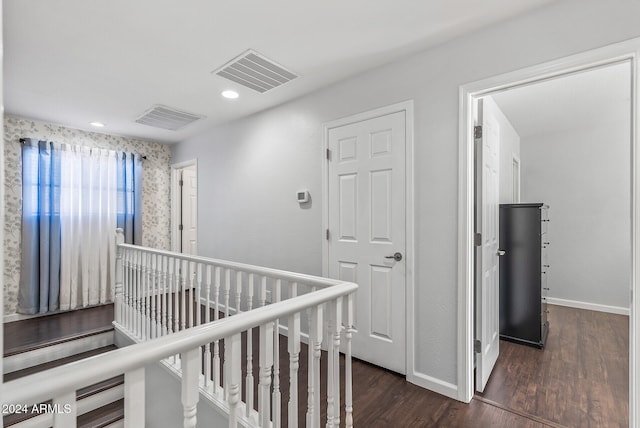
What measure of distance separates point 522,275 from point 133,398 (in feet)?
10.8

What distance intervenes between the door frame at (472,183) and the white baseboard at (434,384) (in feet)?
0.15

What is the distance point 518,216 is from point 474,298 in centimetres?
134

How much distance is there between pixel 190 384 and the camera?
0.87 metres

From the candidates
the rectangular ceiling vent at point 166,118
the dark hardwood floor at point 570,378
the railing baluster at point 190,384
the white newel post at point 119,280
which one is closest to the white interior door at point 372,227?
the dark hardwood floor at point 570,378

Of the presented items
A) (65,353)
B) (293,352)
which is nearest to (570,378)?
(293,352)

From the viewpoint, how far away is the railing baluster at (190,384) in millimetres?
862

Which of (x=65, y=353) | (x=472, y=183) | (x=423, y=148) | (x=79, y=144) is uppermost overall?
(x=79, y=144)

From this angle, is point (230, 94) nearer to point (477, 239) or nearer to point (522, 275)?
point (477, 239)

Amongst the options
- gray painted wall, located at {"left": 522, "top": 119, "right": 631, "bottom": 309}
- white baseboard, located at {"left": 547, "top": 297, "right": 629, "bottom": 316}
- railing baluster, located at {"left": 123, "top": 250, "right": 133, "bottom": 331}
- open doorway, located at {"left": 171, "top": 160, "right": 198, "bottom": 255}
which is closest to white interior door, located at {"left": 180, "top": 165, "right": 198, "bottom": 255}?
open doorway, located at {"left": 171, "top": 160, "right": 198, "bottom": 255}

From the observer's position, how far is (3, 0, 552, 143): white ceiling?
5.97 feet

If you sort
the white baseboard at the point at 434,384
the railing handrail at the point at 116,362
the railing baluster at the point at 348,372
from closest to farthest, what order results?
the railing handrail at the point at 116,362 → the railing baluster at the point at 348,372 → the white baseboard at the point at 434,384

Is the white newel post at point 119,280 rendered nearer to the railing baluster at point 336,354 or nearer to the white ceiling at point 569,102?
the railing baluster at point 336,354

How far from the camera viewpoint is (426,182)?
2.26 m

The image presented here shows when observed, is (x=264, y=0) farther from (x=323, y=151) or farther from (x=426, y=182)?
(x=426, y=182)
